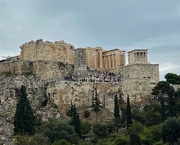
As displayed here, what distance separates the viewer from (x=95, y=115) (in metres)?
77.2

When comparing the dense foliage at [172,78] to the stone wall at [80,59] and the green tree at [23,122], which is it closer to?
the stone wall at [80,59]

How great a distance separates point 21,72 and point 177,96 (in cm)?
Result: 2202

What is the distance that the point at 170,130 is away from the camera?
65562mm

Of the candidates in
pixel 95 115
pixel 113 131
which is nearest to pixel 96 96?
pixel 95 115

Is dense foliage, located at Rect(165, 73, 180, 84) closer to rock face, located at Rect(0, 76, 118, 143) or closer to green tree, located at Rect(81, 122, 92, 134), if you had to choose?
rock face, located at Rect(0, 76, 118, 143)

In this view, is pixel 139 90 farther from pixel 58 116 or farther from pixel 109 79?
pixel 58 116

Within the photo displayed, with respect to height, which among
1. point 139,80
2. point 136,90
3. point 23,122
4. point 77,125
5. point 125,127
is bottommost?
point 125,127

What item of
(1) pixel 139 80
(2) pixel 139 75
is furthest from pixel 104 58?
(1) pixel 139 80

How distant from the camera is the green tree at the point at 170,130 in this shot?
6575cm

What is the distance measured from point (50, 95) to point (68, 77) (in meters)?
5.61

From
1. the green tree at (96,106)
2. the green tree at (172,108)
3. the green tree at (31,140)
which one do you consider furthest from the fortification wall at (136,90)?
the green tree at (31,140)

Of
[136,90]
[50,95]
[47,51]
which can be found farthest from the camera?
[47,51]

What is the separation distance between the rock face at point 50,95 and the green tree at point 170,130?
13.5m

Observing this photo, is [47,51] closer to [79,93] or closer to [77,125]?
[79,93]
